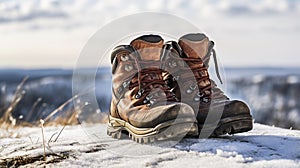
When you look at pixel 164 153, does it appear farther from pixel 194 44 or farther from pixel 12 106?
pixel 12 106

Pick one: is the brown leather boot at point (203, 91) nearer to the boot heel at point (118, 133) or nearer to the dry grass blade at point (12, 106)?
the boot heel at point (118, 133)

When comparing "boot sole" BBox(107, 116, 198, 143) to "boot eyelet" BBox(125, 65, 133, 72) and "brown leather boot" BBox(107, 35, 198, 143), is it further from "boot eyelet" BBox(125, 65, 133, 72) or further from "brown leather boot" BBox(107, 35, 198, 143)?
"boot eyelet" BBox(125, 65, 133, 72)

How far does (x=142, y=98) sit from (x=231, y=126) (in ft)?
1.65

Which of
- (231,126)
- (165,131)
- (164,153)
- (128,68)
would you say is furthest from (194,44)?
(164,153)

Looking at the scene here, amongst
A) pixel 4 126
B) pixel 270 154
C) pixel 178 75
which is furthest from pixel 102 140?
pixel 4 126

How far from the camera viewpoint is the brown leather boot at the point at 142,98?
2.30 m

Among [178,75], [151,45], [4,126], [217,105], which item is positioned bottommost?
[4,126]

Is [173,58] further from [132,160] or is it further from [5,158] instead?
[5,158]

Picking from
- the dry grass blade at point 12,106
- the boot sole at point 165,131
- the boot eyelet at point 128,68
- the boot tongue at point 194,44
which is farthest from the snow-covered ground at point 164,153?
the dry grass blade at point 12,106

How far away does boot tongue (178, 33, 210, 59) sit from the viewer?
2656 millimetres

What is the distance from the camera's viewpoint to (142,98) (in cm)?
249

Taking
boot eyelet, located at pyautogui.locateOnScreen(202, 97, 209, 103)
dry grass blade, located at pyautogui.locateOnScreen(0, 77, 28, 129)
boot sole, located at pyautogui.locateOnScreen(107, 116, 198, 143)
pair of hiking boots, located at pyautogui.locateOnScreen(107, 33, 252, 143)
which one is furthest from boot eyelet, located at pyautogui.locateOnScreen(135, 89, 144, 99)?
dry grass blade, located at pyautogui.locateOnScreen(0, 77, 28, 129)

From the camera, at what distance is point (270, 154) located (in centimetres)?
222

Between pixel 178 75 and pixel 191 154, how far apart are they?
59 centimetres
